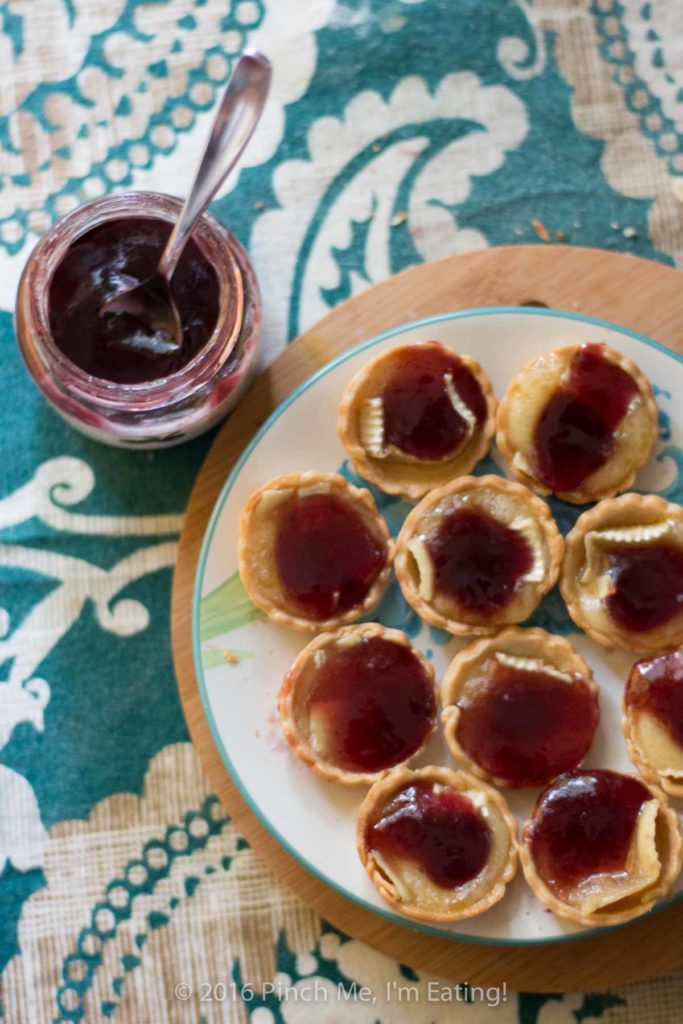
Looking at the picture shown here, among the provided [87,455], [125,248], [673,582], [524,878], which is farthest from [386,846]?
[125,248]

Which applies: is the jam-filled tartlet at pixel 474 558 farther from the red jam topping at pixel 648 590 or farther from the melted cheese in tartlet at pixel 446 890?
the melted cheese in tartlet at pixel 446 890

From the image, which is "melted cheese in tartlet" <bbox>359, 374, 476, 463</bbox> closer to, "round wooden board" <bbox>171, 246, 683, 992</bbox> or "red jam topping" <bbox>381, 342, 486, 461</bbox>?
"red jam topping" <bbox>381, 342, 486, 461</bbox>

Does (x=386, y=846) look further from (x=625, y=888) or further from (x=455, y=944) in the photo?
(x=625, y=888)

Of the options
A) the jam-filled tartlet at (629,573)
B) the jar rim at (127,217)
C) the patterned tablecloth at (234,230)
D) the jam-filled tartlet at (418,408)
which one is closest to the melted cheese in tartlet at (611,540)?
the jam-filled tartlet at (629,573)

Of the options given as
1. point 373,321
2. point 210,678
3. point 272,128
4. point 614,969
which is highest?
point 272,128

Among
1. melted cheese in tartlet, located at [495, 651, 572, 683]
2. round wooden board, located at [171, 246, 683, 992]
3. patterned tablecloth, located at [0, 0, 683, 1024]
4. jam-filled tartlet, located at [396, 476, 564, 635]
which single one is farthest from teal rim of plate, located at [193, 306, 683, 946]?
melted cheese in tartlet, located at [495, 651, 572, 683]

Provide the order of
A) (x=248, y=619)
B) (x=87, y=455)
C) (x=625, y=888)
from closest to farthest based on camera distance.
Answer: (x=625, y=888)
(x=248, y=619)
(x=87, y=455)
